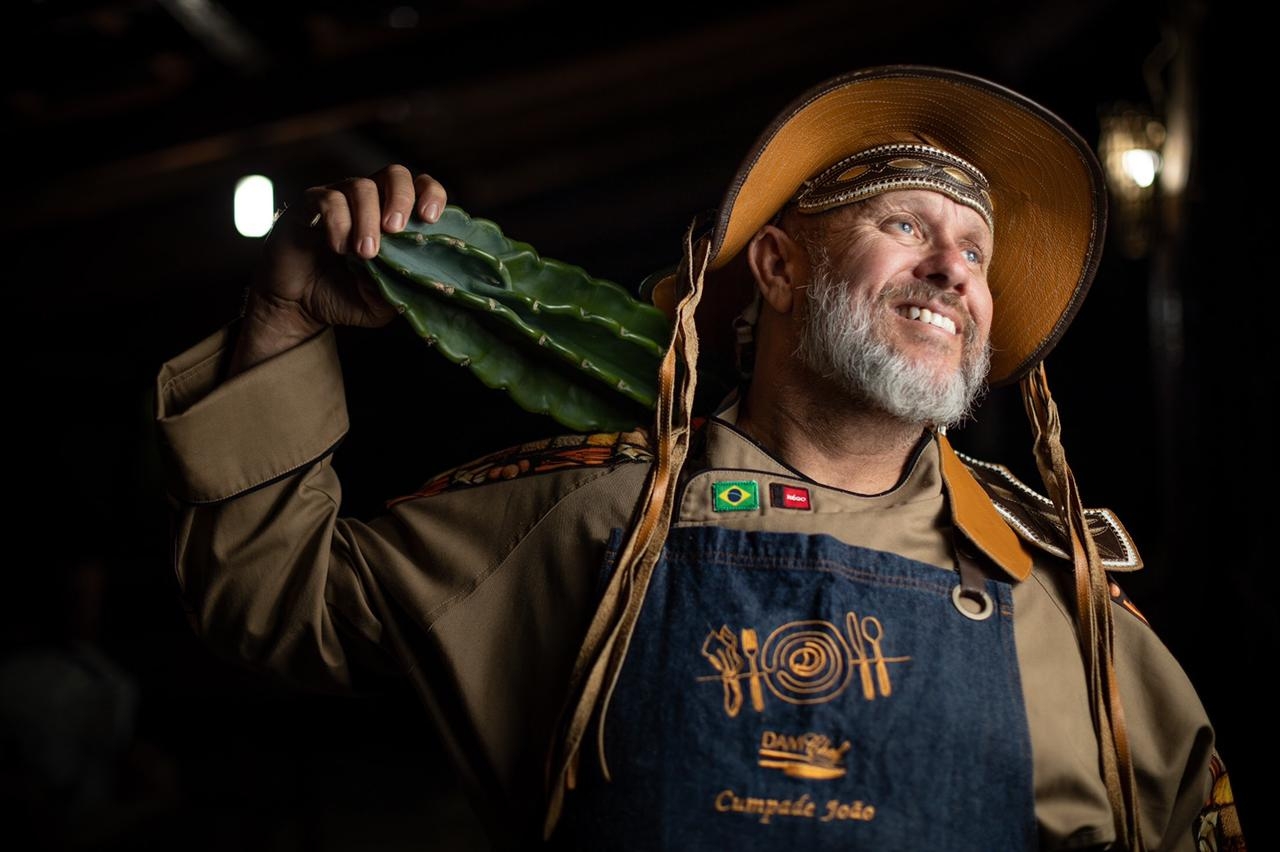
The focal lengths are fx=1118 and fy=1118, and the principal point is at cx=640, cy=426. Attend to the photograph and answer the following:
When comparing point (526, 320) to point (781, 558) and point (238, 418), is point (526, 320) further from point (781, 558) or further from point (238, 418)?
point (781, 558)

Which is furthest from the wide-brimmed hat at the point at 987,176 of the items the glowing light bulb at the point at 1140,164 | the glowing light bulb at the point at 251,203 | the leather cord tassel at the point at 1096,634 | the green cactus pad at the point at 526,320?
the glowing light bulb at the point at 251,203

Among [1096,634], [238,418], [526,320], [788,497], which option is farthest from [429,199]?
[1096,634]

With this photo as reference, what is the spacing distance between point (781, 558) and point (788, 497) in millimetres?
146

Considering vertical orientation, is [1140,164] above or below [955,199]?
above

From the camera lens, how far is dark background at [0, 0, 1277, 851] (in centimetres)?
359

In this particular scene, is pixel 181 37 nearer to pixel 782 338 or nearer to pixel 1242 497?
pixel 782 338

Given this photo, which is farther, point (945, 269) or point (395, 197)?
point (945, 269)

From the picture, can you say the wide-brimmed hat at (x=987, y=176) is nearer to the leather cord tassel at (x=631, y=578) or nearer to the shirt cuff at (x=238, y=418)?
the leather cord tassel at (x=631, y=578)

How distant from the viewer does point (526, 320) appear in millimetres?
1806

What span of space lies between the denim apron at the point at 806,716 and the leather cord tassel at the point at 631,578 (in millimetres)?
31

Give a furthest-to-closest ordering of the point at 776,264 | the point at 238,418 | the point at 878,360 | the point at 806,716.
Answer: the point at 776,264 < the point at 878,360 < the point at 238,418 < the point at 806,716

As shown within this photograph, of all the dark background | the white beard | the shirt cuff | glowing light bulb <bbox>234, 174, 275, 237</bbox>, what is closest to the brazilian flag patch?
the white beard

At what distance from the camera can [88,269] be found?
579cm

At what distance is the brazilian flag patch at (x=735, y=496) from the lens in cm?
166
